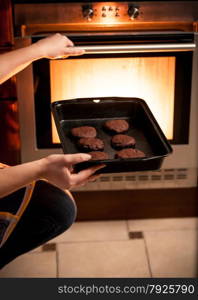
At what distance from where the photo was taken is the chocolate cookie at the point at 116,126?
5.57ft

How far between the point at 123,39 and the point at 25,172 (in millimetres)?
812

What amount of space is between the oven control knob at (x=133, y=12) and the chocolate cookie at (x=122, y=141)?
541mm

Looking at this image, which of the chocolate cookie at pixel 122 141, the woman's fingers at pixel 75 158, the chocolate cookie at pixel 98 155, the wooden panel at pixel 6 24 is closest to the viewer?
the woman's fingers at pixel 75 158

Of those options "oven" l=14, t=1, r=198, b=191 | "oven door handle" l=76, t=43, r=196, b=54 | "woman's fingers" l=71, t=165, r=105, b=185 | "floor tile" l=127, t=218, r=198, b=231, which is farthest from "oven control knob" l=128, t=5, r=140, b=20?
"floor tile" l=127, t=218, r=198, b=231

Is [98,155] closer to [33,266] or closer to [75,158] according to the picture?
[75,158]

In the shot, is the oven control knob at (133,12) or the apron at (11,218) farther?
the oven control knob at (133,12)

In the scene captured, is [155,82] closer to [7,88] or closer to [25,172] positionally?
[7,88]

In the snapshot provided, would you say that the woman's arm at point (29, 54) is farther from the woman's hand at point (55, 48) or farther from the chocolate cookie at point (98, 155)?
the chocolate cookie at point (98, 155)

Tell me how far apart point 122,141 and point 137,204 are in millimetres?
852

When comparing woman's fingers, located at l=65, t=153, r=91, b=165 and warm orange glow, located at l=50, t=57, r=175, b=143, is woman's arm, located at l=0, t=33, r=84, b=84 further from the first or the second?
woman's fingers, located at l=65, t=153, r=91, b=165

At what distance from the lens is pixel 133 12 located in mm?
1988

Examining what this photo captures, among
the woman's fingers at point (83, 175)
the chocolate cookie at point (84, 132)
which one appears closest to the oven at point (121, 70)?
the chocolate cookie at point (84, 132)

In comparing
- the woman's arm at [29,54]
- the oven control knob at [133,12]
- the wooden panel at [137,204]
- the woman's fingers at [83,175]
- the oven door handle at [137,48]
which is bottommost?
the wooden panel at [137,204]

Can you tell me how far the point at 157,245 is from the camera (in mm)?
2287
